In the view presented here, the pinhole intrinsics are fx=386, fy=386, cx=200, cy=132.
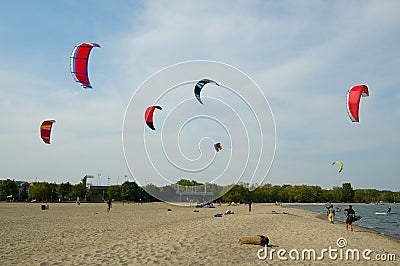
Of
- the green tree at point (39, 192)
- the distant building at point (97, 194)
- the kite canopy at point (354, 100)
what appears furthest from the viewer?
the distant building at point (97, 194)

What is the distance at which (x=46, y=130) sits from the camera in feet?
82.4

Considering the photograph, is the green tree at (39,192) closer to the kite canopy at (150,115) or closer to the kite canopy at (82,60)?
the kite canopy at (150,115)

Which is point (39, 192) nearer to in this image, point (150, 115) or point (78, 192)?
point (78, 192)

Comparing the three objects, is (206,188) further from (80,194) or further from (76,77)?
(76,77)

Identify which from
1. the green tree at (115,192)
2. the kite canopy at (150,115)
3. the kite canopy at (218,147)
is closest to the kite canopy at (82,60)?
the kite canopy at (150,115)

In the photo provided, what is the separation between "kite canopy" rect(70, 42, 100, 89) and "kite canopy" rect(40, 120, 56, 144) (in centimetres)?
1107

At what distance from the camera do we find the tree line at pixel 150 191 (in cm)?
8331

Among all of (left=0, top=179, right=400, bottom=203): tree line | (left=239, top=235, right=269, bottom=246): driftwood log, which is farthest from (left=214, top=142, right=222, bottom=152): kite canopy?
(left=0, top=179, right=400, bottom=203): tree line

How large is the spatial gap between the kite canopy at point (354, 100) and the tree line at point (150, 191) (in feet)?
164

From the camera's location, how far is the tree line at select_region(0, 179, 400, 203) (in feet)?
273

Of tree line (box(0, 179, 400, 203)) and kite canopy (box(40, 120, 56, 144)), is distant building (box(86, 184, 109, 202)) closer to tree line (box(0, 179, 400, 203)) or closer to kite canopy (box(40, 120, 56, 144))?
tree line (box(0, 179, 400, 203))

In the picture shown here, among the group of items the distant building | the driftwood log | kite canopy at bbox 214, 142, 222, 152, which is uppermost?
kite canopy at bbox 214, 142, 222, 152

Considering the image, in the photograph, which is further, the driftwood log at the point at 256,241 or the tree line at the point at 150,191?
the tree line at the point at 150,191

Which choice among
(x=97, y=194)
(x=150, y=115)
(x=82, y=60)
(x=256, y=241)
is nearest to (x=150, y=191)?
(x=97, y=194)
